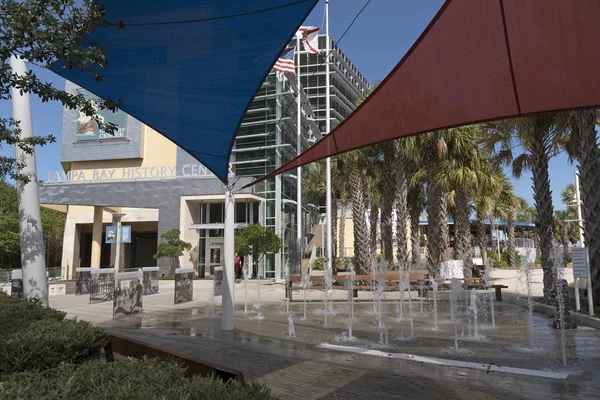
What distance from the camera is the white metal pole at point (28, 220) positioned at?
7564mm

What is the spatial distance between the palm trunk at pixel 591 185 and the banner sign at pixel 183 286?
11295mm

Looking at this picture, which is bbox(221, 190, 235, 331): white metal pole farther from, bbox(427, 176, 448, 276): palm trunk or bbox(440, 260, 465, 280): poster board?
bbox(440, 260, 465, 280): poster board

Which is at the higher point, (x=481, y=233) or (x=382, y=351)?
(x=481, y=233)

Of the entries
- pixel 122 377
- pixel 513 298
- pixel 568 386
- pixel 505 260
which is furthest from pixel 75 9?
pixel 505 260

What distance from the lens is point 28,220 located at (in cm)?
770

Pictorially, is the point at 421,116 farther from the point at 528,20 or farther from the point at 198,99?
the point at 198,99

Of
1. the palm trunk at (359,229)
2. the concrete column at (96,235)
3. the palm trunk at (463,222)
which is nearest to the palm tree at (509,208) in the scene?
the palm trunk at (463,222)

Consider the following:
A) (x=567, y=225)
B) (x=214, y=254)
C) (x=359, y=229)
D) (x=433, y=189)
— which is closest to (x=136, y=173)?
(x=214, y=254)

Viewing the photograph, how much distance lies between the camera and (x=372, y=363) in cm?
591

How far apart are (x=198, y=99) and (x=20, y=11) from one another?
3.20m

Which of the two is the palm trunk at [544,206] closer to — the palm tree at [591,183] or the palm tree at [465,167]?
the palm tree at [591,183]

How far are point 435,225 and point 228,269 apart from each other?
1123 cm

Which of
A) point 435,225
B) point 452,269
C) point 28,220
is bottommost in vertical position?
point 452,269

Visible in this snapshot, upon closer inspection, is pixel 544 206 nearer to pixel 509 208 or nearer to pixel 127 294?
pixel 127 294
